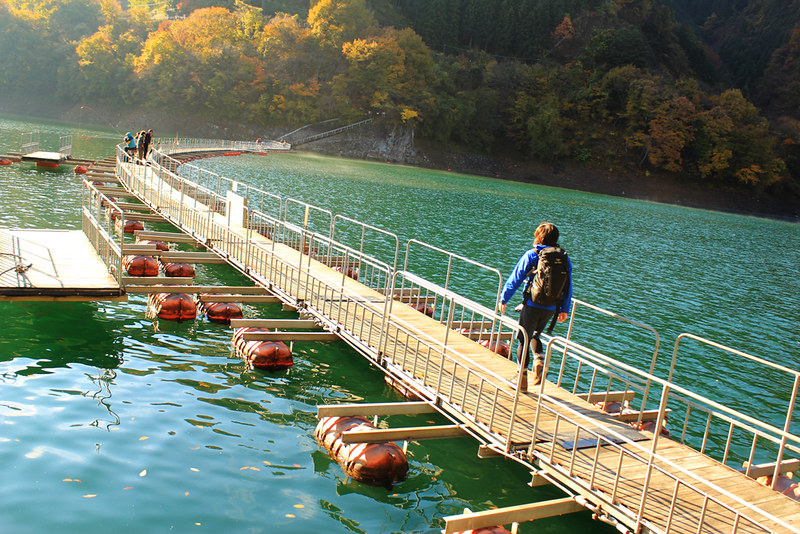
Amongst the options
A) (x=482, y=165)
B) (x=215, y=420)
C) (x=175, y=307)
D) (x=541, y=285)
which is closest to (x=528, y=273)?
(x=541, y=285)

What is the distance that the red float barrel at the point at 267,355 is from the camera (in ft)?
36.1

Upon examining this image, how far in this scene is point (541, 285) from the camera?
7.82 metres

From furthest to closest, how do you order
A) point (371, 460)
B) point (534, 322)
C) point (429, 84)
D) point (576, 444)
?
point (429, 84), point (534, 322), point (371, 460), point (576, 444)

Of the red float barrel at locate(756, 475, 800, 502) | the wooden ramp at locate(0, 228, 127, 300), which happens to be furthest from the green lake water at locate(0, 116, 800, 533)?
the red float barrel at locate(756, 475, 800, 502)

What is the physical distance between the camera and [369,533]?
6.77 m

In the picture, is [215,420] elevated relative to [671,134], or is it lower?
lower

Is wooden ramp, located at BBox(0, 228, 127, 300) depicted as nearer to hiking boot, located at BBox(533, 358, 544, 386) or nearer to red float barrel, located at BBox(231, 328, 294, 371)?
red float barrel, located at BBox(231, 328, 294, 371)

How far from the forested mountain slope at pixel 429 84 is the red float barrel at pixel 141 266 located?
266ft

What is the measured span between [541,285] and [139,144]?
28.1 metres

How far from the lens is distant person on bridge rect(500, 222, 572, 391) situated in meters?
7.76

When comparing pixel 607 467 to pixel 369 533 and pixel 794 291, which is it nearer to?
pixel 369 533

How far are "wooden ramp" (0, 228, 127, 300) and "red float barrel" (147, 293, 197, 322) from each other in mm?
1259

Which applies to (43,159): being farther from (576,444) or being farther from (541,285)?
(576,444)

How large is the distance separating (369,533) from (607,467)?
8.98ft
